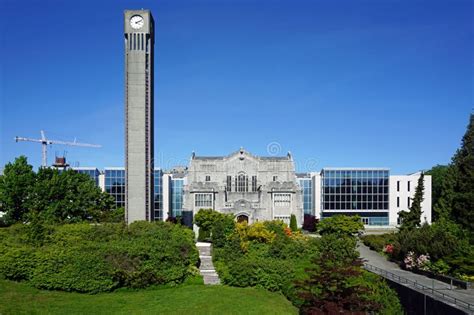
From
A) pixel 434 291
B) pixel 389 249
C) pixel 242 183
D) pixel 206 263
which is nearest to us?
pixel 434 291

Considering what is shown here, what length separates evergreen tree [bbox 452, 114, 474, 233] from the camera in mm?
41875

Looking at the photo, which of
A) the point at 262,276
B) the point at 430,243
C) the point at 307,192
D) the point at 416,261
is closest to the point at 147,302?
the point at 262,276

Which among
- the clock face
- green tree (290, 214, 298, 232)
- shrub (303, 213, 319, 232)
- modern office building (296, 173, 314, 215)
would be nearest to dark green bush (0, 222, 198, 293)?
the clock face

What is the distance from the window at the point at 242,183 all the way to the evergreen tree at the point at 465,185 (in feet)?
89.8

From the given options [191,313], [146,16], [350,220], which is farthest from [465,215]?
[146,16]

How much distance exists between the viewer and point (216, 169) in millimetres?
64812

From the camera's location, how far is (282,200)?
204 ft

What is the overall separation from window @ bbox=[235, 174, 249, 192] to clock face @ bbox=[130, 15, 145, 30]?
992 inches

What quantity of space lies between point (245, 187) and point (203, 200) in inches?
254

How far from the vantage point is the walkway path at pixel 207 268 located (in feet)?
112

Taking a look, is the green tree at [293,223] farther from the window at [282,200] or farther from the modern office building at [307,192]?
the modern office building at [307,192]

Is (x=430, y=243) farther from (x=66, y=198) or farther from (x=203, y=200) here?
(x=66, y=198)

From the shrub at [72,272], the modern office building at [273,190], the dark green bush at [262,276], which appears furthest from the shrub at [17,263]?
the modern office building at [273,190]

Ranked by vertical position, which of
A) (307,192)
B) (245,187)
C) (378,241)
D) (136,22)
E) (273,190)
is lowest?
(378,241)
